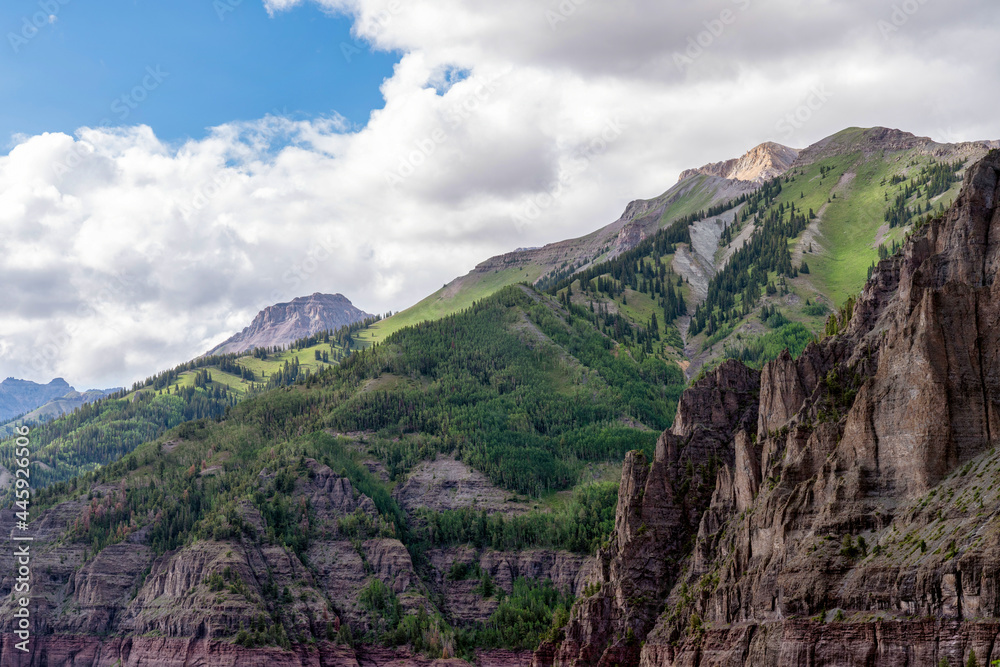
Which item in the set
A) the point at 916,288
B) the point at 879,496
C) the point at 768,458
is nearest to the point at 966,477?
the point at 879,496

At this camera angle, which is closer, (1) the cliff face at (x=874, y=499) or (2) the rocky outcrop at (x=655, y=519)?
(1) the cliff face at (x=874, y=499)

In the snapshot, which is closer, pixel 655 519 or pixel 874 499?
pixel 874 499

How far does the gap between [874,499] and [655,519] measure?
55699mm

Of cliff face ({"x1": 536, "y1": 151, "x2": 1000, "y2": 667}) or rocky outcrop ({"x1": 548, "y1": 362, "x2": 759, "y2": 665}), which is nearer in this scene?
cliff face ({"x1": 536, "y1": 151, "x2": 1000, "y2": 667})

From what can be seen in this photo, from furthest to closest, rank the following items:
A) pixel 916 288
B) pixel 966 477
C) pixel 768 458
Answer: pixel 768 458 → pixel 916 288 → pixel 966 477

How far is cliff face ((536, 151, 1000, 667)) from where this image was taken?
93000 millimetres

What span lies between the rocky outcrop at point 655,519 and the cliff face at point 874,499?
2.99ft

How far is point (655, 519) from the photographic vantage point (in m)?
161

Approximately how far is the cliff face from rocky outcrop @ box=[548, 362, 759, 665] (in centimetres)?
91

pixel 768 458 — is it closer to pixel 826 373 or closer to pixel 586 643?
pixel 826 373

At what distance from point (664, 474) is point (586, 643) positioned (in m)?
28.6

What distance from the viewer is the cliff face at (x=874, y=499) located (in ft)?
305

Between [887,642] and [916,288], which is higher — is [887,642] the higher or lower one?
the lower one

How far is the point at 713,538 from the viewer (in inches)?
5694
